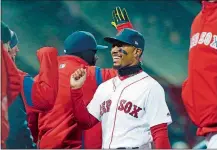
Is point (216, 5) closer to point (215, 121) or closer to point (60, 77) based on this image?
point (215, 121)

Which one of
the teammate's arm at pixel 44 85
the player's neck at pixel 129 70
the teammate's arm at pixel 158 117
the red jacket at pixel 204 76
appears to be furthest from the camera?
the teammate's arm at pixel 44 85

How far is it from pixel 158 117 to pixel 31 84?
86 centimetres

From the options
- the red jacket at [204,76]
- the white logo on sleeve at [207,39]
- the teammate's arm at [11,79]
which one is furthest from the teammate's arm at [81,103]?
the white logo on sleeve at [207,39]

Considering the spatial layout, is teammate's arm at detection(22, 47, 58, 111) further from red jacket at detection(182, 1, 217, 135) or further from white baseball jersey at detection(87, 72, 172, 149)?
red jacket at detection(182, 1, 217, 135)

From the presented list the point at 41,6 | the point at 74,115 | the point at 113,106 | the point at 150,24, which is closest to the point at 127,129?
the point at 113,106

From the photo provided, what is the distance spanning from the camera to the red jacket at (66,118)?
299cm

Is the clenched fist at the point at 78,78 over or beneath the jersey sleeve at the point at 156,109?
over

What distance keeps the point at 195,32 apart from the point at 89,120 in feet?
2.63

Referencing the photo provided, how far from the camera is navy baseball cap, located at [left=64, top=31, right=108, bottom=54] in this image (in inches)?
123

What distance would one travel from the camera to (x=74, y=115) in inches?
116

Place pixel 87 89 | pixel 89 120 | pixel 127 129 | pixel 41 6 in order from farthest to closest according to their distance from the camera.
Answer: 1. pixel 41 6
2. pixel 87 89
3. pixel 89 120
4. pixel 127 129

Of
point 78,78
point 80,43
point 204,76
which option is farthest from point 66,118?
point 204,76

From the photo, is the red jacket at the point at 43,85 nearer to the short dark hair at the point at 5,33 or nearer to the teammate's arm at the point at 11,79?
the teammate's arm at the point at 11,79

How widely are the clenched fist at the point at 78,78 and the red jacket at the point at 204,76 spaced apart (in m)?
0.61
